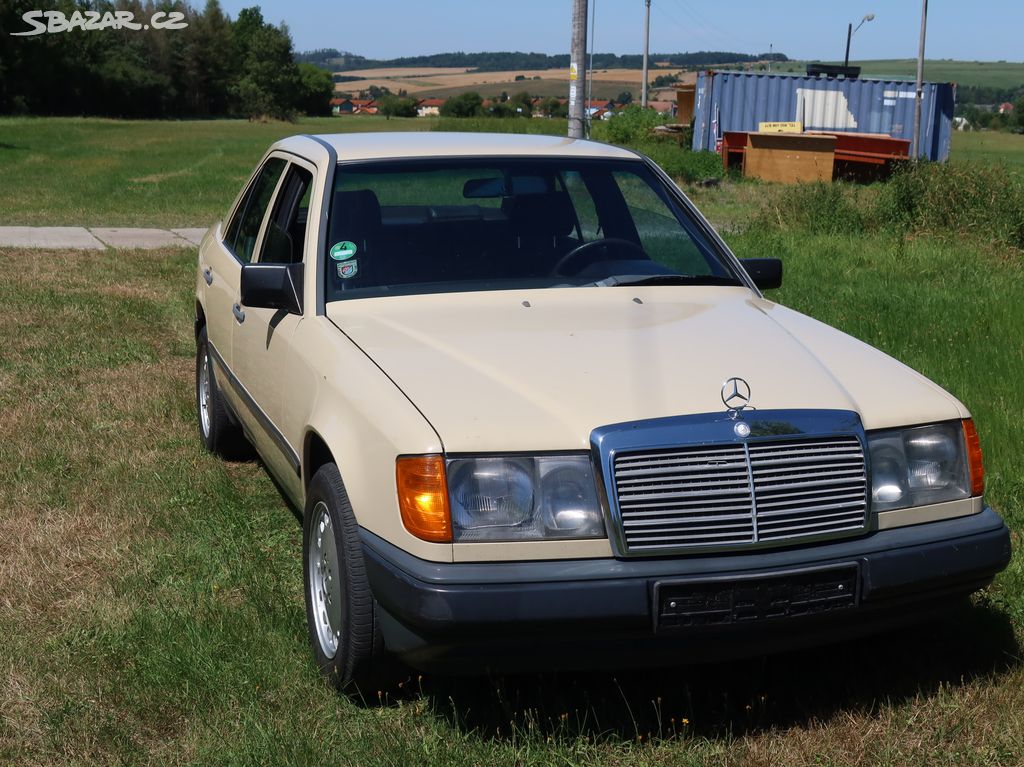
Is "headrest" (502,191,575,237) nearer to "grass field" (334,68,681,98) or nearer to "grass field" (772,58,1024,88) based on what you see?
"grass field" (334,68,681,98)

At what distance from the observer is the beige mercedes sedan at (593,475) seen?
3059 mm

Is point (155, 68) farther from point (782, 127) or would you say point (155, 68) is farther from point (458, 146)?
point (458, 146)

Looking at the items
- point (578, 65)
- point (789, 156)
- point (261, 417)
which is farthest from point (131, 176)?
point (261, 417)

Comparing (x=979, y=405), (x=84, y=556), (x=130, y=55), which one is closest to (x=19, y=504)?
(x=84, y=556)

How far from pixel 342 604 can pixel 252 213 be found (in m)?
2.74

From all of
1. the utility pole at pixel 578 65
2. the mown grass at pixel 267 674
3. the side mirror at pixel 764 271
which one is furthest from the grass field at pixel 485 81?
the side mirror at pixel 764 271

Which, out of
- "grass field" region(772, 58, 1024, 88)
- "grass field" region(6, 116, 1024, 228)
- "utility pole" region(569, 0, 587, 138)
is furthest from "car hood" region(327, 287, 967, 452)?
"grass field" region(772, 58, 1024, 88)

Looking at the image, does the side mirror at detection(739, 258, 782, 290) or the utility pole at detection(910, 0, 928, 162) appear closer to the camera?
the side mirror at detection(739, 258, 782, 290)

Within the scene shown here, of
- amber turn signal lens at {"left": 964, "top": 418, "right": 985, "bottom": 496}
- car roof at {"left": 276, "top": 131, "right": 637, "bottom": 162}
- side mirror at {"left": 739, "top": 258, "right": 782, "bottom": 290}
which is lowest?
amber turn signal lens at {"left": 964, "top": 418, "right": 985, "bottom": 496}

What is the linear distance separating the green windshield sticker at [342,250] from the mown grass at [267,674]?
46.9 inches

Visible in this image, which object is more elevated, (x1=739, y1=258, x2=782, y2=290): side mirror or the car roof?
the car roof

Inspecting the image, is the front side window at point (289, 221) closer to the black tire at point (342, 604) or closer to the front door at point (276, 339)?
the front door at point (276, 339)

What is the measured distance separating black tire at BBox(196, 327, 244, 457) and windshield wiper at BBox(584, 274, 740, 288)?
2.19 metres

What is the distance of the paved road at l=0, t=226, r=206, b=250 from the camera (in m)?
14.9
